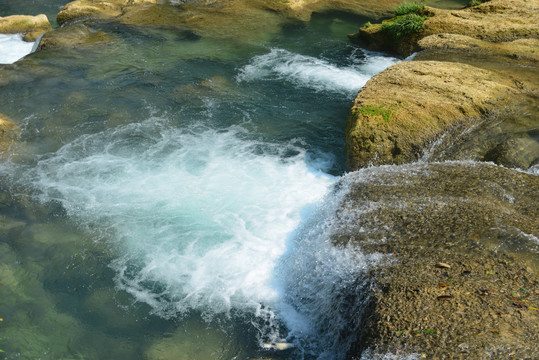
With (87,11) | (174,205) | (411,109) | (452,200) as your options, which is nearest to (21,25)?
(87,11)

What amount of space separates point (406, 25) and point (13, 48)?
13.5 metres

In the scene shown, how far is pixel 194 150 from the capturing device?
9320 millimetres

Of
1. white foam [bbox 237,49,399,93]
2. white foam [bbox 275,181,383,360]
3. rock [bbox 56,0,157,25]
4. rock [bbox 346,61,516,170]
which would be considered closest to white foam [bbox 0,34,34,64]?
rock [bbox 56,0,157,25]

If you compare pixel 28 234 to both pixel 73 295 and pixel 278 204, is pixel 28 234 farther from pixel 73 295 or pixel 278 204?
pixel 278 204

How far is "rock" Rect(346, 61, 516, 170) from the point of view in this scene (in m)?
7.88

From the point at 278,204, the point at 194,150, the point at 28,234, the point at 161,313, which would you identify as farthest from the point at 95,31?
the point at 161,313

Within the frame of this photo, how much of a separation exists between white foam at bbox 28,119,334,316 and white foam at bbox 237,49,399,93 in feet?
10.7

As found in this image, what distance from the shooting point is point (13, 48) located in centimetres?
1532

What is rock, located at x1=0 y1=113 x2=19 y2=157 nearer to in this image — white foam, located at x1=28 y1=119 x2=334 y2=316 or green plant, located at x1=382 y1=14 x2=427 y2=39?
white foam, located at x1=28 y1=119 x2=334 y2=316

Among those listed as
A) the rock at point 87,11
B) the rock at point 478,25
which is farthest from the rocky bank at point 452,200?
the rock at point 87,11

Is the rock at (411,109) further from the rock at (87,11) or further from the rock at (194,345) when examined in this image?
the rock at (87,11)

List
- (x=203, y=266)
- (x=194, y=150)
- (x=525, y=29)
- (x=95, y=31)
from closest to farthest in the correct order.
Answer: (x=203, y=266) → (x=194, y=150) → (x=525, y=29) → (x=95, y=31)

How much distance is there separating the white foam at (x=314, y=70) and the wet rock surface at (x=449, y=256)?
5.63 m

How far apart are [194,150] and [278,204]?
2.58 metres
